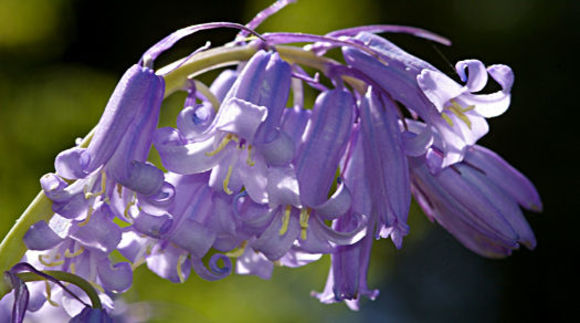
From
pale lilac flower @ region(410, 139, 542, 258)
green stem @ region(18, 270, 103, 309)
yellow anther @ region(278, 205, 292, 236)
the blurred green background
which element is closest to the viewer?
green stem @ region(18, 270, 103, 309)

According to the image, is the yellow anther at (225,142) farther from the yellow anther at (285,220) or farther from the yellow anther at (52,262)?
the yellow anther at (52,262)

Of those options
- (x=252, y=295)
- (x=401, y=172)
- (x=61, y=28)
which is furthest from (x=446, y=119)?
(x=61, y=28)

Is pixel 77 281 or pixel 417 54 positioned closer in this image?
pixel 77 281

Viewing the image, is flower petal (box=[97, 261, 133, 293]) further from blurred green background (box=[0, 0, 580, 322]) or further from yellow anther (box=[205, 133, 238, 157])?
blurred green background (box=[0, 0, 580, 322])

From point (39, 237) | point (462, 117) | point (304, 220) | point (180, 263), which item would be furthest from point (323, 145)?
point (39, 237)

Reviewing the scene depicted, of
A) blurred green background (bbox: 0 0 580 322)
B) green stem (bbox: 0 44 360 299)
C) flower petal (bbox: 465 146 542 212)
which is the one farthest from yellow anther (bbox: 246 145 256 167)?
blurred green background (bbox: 0 0 580 322)

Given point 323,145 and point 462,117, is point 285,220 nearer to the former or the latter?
point 323,145
